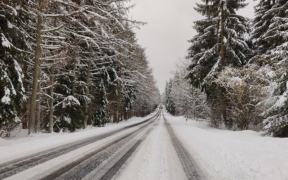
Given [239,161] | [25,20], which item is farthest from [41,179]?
[25,20]

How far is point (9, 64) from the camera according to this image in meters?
6.33

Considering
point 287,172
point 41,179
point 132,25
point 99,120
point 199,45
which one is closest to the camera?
point 41,179

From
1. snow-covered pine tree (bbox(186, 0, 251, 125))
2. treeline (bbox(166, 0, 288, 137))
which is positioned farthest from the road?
snow-covered pine tree (bbox(186, 0, 251, 125))

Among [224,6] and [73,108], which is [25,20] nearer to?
[73,108]

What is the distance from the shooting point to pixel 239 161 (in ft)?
13.5

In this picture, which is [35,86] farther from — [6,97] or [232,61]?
[232,61]

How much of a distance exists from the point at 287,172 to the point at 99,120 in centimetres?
1695

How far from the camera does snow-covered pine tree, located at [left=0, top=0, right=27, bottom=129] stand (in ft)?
18.9

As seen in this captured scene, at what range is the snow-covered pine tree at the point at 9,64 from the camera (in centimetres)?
575

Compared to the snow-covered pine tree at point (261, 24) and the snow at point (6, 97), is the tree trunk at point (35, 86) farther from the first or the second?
the snow-covered pine tree at point (261, 24)

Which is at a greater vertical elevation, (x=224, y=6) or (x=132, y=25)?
(x=224, y=6)

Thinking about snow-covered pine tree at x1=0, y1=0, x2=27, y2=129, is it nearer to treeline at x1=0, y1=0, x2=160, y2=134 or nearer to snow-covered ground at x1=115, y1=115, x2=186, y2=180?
treeline at x1=0, y1=0, x2=160, y2=134

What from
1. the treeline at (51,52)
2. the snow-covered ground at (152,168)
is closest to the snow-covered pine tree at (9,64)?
the treeline at (51,52)

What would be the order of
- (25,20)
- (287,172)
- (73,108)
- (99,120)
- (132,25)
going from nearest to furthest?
1. (287,172)
2. (25,20)
3. (132,25)
4. (73,108)
5. (99,120)
